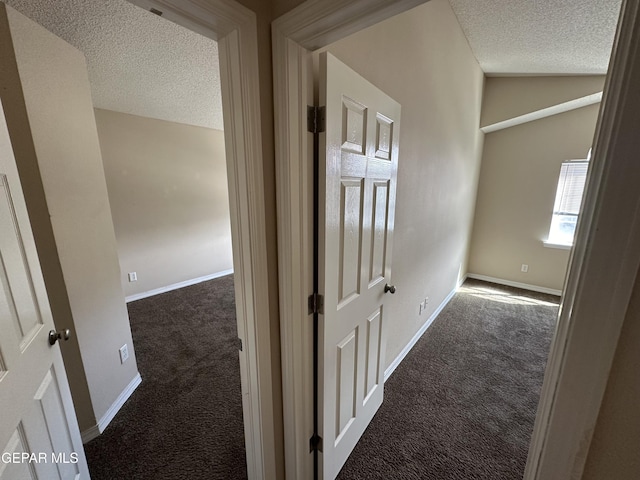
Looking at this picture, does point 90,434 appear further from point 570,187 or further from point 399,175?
point 570,187

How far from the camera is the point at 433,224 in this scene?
2684 mm

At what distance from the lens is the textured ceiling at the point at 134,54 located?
1.47m

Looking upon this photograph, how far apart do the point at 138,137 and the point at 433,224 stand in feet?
12.3

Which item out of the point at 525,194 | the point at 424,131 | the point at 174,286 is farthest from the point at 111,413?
the point at 525,194

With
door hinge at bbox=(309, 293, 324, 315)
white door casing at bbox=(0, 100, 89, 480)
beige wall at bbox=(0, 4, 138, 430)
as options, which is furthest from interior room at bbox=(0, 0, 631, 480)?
white door casing at bbox=(0, 100, 89, 480)

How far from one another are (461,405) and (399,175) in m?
1.71

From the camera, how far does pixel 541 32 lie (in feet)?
7.61

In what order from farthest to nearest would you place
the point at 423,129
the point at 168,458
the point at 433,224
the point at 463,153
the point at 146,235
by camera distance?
1. the point at 146,235
2. the point at 463,153
3. the point at 433,224
4. the point at 423,129
5. the point at 168,458

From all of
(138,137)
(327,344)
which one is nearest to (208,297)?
(138,137)

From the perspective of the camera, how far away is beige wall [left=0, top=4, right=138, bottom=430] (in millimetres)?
1263

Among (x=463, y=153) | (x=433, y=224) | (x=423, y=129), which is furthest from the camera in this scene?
(x=463, y=153)

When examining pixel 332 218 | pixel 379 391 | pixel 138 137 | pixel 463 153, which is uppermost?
pixel 138 137

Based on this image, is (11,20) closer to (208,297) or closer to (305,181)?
(305,181)

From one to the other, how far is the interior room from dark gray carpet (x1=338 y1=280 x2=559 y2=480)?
0.08 meters
